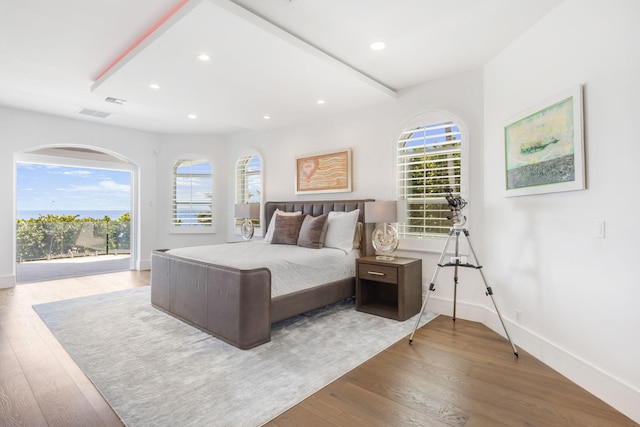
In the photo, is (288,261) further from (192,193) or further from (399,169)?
(192,193)

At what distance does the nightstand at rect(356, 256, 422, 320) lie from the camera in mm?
3634

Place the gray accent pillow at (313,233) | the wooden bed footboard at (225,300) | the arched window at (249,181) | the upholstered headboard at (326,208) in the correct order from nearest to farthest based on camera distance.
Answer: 1. the wooden bed footboard at (225,300)
2. the gray accent pillow at (313,233)
3. the upholstered headboard at (326,208)
4. the arched window at (249,181)

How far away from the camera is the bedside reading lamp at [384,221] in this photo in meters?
4.02

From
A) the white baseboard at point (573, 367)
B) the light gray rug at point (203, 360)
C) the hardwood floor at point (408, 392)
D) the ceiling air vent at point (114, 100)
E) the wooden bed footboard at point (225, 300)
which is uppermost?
the ceiling air vent at point (114, 100)

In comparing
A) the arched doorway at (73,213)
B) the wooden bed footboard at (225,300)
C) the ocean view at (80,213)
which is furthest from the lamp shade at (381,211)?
the ocean view at (80,213)

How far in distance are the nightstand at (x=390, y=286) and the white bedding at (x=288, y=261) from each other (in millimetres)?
260

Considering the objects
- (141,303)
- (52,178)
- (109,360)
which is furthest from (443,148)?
(52,178)

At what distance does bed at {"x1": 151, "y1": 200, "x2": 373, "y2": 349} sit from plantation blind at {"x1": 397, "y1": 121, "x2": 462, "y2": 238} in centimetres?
82

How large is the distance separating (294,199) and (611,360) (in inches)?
174

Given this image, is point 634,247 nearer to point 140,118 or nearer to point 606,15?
point 606,15

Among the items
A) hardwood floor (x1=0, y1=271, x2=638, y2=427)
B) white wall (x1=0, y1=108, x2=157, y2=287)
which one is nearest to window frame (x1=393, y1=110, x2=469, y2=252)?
hardwood floor (x1=0, y1=271, x2=638, y2=427)

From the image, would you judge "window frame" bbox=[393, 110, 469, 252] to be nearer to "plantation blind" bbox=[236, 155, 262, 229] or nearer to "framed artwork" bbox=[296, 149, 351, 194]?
"framed artwork" bbox=[296, 149, 351, 194]

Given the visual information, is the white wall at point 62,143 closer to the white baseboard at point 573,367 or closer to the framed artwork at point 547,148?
the white baseboard at point 573,367

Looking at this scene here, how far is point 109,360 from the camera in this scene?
2.66 m
